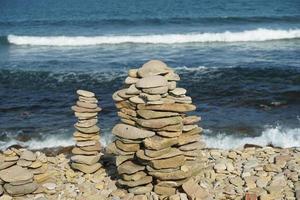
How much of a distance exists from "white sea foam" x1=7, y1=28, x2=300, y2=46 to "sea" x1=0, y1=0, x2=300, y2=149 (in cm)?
8

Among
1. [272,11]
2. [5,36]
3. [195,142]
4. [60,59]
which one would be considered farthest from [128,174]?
[272,11]

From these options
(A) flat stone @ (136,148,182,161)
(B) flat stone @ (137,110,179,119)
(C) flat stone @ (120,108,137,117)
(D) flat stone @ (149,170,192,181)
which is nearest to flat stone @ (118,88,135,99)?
(C) flat stone @ (120,108,137,117)

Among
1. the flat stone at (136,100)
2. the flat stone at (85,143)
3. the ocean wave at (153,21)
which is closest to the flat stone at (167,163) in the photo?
the flat stone at (136,100)

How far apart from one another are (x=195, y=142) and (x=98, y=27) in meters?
40.9

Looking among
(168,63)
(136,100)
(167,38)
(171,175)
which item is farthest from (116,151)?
(167,38)

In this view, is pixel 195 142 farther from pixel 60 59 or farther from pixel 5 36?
pixel 5 36

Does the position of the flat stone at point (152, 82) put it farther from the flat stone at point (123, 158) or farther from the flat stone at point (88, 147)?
the flat stone at point (88, 147)

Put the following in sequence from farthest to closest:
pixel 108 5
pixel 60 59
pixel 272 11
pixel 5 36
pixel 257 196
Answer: pixel 108 5 < pixel 272 11 < pixel 5 36 < pixel 60 59 < pixel 257 196

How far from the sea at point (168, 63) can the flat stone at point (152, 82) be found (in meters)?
5.68

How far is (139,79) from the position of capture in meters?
12.6

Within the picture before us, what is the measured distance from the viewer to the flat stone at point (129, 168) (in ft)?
40.4

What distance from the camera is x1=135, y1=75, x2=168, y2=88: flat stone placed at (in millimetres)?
11969

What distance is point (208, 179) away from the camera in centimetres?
1302

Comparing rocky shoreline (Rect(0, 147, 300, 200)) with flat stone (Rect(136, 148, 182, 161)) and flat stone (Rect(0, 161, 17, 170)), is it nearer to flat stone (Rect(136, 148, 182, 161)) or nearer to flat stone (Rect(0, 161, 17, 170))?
flat stone (Rect(0, 161, 17, 170))
